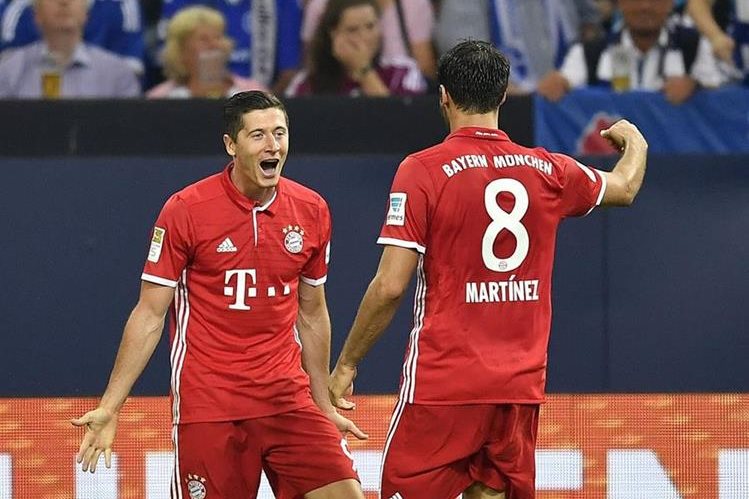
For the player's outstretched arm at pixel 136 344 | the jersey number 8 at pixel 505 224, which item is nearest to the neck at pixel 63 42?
the player's outstretched arm at pixel 136 344

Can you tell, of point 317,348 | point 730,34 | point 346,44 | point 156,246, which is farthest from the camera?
point 730,34

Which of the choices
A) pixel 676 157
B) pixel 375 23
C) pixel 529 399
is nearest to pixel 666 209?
pixel 676 157

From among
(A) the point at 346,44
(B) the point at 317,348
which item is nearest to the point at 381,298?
(B) the point at 317,348

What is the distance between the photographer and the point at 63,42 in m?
9.71

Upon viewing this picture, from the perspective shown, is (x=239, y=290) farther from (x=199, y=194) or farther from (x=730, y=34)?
(x=730, y=34)

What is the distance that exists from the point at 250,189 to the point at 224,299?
425 mm

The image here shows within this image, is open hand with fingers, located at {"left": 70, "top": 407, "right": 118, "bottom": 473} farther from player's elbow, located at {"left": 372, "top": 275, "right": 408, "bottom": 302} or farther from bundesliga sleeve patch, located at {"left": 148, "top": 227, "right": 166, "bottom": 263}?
player's elbow, located at {"left": 372, "top": 275, "right": 408, "bottom": 302}

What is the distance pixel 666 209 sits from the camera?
9234mm

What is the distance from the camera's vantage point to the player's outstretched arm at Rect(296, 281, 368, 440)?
6.26m

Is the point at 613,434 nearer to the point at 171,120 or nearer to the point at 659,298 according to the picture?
the point at 659,298

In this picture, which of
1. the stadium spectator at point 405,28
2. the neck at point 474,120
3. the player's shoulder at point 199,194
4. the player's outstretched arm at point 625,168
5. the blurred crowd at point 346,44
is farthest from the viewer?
the stadium spectator at point 405,28

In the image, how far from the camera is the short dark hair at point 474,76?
5426mm

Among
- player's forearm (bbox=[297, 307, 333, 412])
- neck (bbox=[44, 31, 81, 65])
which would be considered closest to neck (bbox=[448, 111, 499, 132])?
player's forearm (bbox=[297, 307, 333, 412])

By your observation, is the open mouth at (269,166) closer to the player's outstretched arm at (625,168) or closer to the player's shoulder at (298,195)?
the player's shoulder at (298,195)
